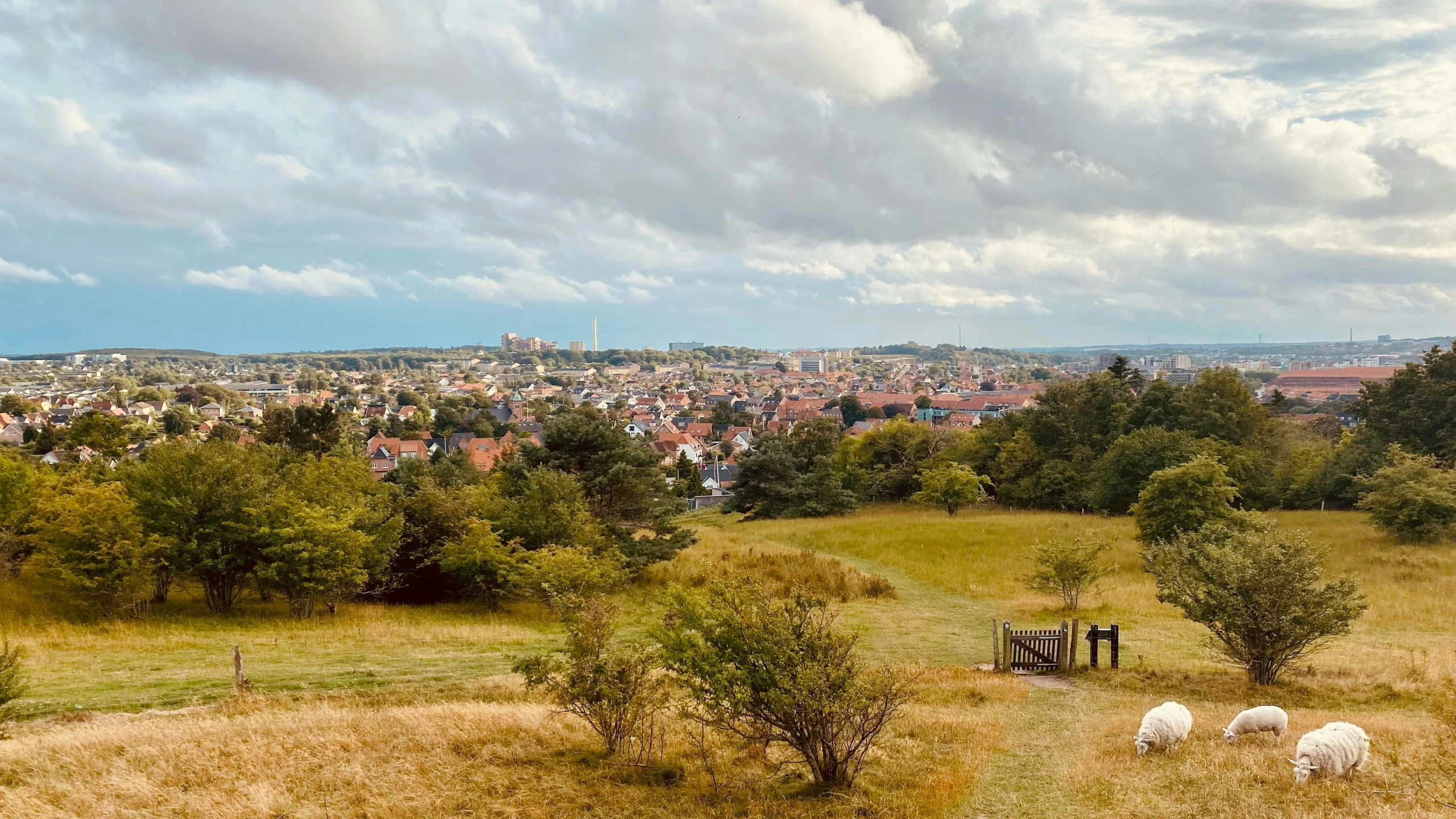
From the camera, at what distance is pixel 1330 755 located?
8.99 meters

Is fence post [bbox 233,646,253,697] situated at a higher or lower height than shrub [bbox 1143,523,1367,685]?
lower

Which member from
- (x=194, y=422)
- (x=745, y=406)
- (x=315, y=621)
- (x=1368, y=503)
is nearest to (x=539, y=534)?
(x=315, y=621)

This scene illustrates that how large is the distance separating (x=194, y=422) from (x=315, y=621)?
357ft

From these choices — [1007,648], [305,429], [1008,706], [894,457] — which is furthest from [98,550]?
[894,457]

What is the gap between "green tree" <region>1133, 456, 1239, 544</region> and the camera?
29.0 meters

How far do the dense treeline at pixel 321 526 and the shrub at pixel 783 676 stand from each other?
8.97 metres

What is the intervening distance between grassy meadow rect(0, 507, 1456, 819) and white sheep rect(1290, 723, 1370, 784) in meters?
0.24

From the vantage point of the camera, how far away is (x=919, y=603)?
955 inches

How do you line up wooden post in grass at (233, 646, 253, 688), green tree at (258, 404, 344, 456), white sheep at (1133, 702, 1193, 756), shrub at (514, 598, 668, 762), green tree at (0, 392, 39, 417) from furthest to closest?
green tree at (0, 392, 39, 417) → green tree at (258, 404, 344, 456) → wooden post in grass at (233, 646, 253, 688) → white sheep at (1133, 702, 1193, 756) → shrub at (514, 598, 668, 762)

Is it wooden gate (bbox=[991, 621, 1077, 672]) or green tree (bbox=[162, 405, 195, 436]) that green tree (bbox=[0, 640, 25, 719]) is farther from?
green tree (bbox=[162, 405, 195, 436])

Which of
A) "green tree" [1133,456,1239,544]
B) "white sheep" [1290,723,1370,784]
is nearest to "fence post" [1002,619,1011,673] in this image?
"white sheep" [1290,723,1370,784]

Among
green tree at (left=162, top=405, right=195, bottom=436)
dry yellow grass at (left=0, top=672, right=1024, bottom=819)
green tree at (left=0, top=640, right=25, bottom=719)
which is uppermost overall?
green tree at (left=0, top=640, right=25, bottom=719)

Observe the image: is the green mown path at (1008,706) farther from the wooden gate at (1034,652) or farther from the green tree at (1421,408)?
the green tree at (1421,408)

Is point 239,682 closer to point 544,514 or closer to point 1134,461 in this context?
point 544,514
